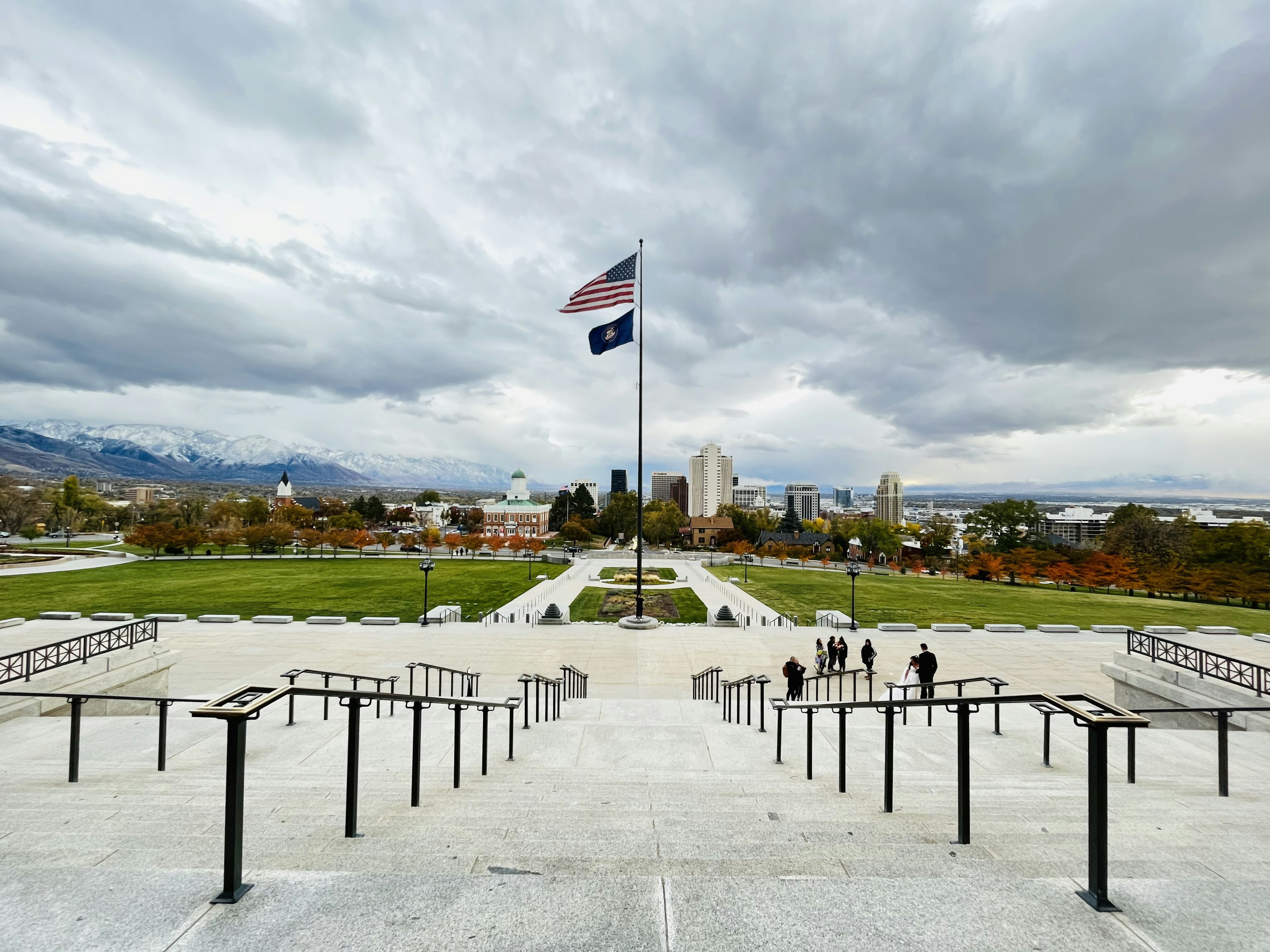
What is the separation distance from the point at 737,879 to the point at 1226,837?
423 centimetres

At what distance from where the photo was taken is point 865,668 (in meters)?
18.7

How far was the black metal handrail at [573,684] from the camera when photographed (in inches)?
592

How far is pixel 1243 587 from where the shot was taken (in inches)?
1448

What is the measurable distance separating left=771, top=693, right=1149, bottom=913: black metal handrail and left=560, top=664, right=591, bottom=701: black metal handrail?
977 cm

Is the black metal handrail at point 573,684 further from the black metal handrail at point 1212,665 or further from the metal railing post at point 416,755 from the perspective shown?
the black metal handrail at point 1212,665

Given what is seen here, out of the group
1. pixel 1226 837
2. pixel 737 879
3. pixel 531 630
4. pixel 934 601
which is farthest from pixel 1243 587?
pixel 737 879

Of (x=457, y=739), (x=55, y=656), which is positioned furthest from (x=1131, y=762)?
(x=55, y=656)

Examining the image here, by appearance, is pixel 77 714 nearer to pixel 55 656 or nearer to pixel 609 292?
pixel 55 656

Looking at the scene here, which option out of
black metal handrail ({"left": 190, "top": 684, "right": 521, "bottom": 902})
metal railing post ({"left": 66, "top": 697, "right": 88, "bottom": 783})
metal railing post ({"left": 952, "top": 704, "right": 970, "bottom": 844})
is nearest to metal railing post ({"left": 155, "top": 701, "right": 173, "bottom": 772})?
metal railing post ({"left": 66, "top": 697, "right": 88, "bottom": 783})

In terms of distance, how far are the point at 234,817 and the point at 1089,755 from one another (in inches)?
197

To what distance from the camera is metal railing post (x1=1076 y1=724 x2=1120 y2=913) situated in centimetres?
301

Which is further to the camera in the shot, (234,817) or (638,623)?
(638,623)

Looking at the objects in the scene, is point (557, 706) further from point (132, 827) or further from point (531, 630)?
point (531, 630)

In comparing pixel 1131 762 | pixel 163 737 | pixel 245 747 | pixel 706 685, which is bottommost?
pixel 706 685
